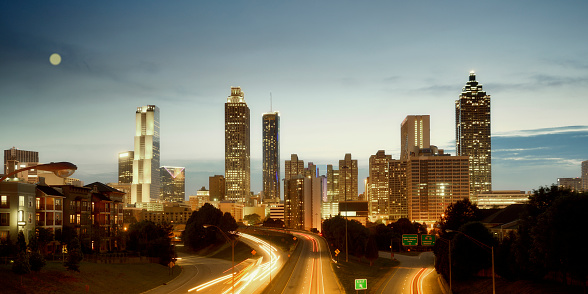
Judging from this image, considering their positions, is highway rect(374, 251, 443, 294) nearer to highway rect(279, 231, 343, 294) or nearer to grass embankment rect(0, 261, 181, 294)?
highway rect(279, 231, 343, 294)

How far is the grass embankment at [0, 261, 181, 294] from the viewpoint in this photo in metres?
53.0

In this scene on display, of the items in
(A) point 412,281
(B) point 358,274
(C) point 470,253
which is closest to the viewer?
(C) point 470,253

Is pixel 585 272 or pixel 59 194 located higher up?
pixel 59 194

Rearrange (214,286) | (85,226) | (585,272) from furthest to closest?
(85,226)
(214,286)
(585,272)

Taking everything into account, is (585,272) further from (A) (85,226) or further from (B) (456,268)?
(A) (85,226)

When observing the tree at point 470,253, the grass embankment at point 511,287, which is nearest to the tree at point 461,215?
the tree at point 470,253

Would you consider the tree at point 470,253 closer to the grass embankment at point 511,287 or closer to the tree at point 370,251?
the grass embankment at point 511,287

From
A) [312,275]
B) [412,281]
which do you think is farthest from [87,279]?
[412,281]

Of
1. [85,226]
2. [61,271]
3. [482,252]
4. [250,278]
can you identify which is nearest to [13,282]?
[61,271]

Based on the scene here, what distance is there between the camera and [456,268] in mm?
79750

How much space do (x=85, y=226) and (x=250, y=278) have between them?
132 ft

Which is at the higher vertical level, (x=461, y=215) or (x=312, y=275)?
(x=461, y=215)

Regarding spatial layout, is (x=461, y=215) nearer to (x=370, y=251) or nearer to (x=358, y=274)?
(x=370, y=251)

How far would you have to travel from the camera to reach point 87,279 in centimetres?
6284
